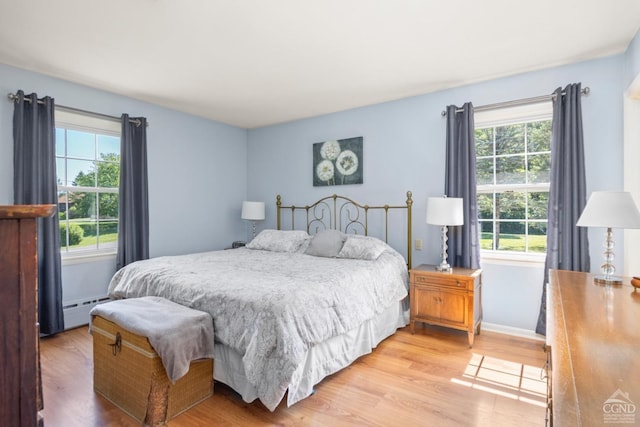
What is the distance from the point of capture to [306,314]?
2084 millimetres

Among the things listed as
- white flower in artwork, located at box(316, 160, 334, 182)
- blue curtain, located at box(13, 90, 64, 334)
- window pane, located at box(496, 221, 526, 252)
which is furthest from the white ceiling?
window pane, located at box(496, 221, 526, 252)

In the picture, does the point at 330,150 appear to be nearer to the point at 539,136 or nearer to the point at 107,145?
the point at 539,136

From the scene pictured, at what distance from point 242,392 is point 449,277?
1979 millimetres

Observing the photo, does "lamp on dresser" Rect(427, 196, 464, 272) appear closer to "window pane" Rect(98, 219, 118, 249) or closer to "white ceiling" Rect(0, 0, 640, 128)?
"white ceiling" Rect(0, 0, 640, 128)

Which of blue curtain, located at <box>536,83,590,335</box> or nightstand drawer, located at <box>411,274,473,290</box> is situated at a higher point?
blue curtain, located at <box>536,83,590,335</box>

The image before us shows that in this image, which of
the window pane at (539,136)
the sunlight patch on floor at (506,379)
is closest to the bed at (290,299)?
the sunlight patch on floor at (506,379)

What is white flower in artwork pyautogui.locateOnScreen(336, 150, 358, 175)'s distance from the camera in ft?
13.6

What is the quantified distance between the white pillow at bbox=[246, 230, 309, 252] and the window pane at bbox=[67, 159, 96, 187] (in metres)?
1.88

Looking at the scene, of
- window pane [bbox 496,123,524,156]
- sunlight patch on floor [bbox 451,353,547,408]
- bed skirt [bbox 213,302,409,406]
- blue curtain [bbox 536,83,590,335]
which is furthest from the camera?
window pane [bbox 496,123,524,156]

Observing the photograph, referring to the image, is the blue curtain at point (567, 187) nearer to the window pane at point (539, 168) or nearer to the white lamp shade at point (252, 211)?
the window pane at point (539, 168)

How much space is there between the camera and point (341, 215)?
Answer: 169 inches

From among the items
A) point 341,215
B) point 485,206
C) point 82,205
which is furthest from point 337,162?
point 82,205

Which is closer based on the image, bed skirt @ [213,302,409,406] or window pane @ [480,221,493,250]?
bed skirt @ [213,302,409,406]

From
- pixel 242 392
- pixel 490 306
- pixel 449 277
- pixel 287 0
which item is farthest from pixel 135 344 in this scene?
pixel 490 306
